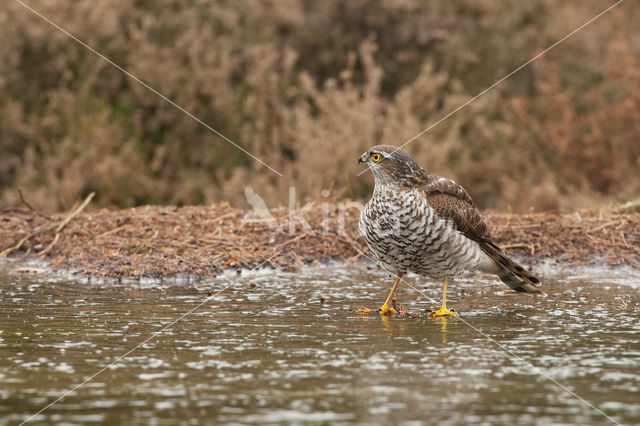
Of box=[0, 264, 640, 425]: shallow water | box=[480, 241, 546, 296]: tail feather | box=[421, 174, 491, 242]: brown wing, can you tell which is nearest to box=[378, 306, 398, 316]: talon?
box=[0, 264, 640, 425]: shallow water

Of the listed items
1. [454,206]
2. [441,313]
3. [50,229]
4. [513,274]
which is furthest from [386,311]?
[50,229]

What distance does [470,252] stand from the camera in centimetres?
653

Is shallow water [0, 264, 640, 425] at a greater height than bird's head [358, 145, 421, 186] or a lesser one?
lesser

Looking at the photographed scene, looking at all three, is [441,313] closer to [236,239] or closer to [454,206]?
[454,206]

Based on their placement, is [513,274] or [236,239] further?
[236,239]

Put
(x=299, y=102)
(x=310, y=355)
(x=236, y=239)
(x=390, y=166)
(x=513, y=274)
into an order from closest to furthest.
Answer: (x=310, y=355), (x=390, y=166), (x=513, y=274), (x=236, y=239), (x=299, y=102)

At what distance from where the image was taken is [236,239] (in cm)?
872

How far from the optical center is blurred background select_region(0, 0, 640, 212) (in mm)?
15875

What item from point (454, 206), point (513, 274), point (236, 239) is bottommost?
point (513, 274)

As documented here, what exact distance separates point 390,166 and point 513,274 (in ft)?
4.62

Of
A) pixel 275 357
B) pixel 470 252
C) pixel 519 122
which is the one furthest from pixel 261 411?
pixel 519 122

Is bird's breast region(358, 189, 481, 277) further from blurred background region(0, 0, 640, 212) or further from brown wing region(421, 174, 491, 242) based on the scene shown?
blurred background region(0, 0, 640, 212)

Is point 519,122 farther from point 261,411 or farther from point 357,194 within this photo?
point 261,411

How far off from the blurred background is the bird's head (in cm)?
794
